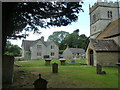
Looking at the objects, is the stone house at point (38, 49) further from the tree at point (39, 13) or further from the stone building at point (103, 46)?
the tree at point (39, 13)

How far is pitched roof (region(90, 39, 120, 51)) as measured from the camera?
16389 mm

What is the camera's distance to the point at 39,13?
7.12 meters

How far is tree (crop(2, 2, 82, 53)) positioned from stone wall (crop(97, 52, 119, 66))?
10.2 meters

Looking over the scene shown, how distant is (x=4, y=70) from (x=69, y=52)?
3742 centimetres

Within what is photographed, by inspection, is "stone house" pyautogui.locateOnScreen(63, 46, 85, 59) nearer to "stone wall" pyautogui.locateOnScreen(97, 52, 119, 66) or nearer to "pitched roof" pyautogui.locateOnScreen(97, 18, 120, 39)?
"pitched roof" pyautogui.locateOnScreen(97, 18, 120, 39)

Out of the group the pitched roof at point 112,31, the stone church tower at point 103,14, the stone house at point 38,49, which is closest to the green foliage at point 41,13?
the pitched roof at point 112,31

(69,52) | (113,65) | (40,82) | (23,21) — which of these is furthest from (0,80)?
(69,52)

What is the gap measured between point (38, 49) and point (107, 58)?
2248 centimetres

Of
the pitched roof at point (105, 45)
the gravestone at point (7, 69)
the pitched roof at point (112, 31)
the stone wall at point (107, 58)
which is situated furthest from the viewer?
the pitched roof at point (112, 31)

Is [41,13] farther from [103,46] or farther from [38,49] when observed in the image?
[38,49]

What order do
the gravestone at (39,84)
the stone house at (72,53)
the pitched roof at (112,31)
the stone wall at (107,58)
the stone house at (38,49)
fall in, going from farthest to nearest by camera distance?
the stone house at (72,53) < the stone house at (38,49) < the pitched roof at (112,31) < the stone wall at (107,58) < the gravestone at (39,84)

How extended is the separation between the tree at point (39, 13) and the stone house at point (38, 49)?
27141 millimetres

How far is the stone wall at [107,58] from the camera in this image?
52.7ft

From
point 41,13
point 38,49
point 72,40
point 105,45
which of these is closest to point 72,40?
point 72,40
